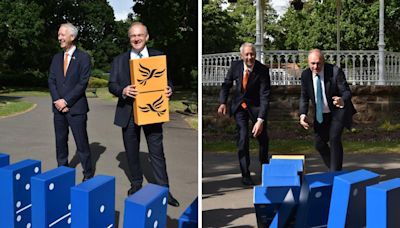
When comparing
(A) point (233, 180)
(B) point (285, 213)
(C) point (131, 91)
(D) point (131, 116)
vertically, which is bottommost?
(A) point (233, 180)

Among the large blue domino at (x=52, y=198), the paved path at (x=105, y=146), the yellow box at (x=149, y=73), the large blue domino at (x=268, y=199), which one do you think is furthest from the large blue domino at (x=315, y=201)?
the paved path at (x=105, y=146)

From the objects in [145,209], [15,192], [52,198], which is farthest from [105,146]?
[145,209]

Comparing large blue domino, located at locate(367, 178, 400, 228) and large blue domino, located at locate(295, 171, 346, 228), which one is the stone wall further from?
large blue domino, located at locate(367, 178, 400, 228)

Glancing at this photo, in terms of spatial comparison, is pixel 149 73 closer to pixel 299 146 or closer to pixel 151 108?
pixel 151 108

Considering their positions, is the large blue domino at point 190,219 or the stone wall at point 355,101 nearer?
the large blue domino at point 190,219

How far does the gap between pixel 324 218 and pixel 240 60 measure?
1245mm

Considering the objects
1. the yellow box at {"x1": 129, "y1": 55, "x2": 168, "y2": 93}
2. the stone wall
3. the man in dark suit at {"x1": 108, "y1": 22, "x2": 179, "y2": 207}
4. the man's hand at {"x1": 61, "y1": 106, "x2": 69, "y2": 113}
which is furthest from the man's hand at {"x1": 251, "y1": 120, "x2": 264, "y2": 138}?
the man's hand at {"x1": 61, "y1": 106, "x2": 69, "y2": 113}

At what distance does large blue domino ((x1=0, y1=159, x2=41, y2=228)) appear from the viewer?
1200 mm

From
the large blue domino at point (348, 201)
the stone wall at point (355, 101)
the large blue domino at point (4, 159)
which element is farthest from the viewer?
the stone wall at point (355, 101)

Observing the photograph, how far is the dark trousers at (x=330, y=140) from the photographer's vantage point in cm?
229

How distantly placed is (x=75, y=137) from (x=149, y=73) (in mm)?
512

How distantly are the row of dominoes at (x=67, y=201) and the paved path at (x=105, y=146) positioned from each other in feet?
2.35

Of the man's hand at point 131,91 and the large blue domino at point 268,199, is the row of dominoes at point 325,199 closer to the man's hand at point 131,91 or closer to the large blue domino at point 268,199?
the large blue domino at point 268,199

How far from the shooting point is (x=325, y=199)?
121 centimetres
